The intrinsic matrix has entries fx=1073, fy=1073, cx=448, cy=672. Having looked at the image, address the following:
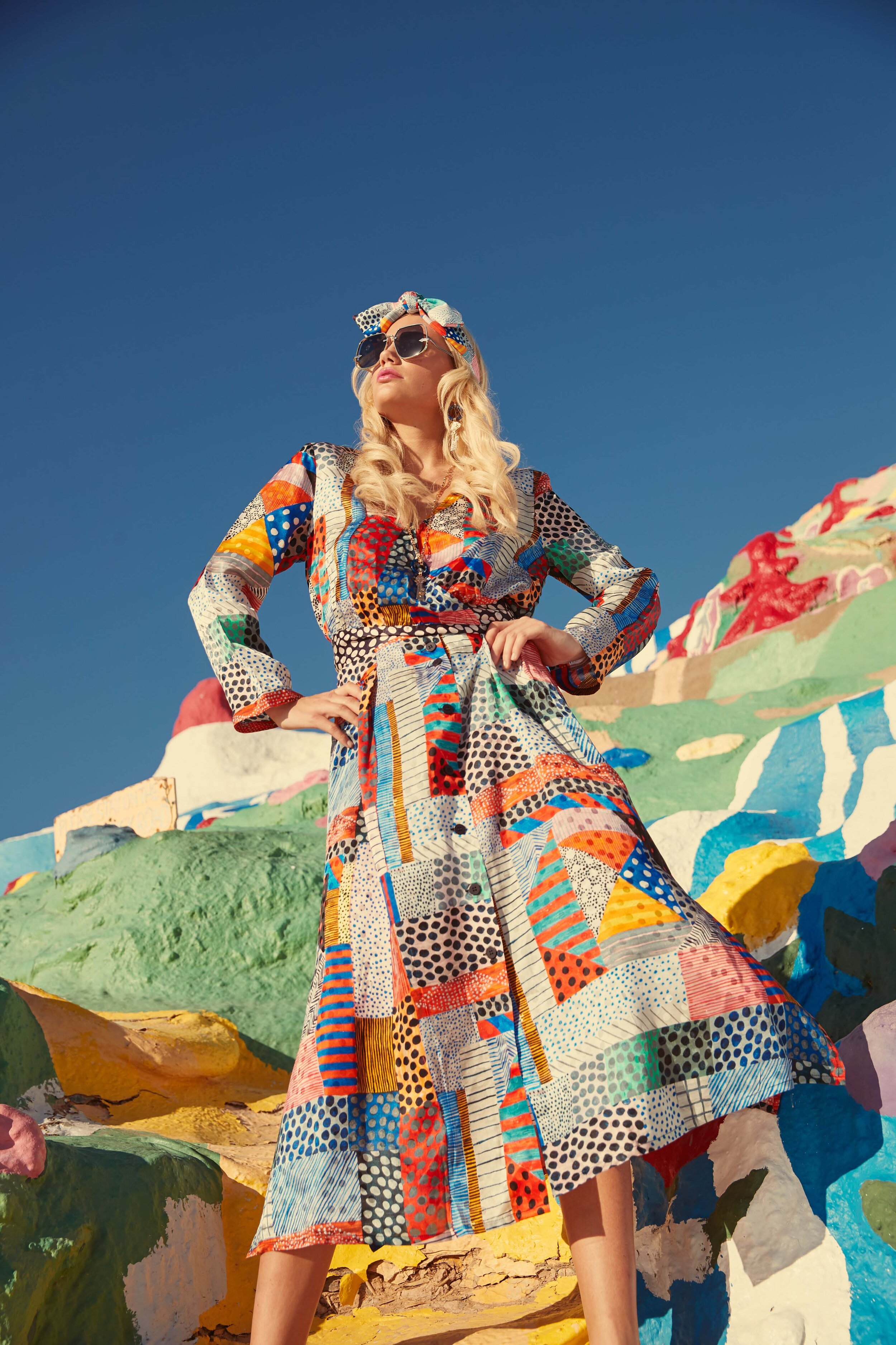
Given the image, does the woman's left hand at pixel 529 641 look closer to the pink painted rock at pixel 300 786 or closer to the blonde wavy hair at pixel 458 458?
the blonde wavy hair at pixel 458 458

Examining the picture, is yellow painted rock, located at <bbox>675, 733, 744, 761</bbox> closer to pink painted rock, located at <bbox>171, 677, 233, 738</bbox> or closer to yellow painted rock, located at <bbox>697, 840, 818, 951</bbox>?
yellow painted rock, located at <bbox>697, 840, 818, 951</bbox>

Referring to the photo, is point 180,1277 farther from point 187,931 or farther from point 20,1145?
point 187,931

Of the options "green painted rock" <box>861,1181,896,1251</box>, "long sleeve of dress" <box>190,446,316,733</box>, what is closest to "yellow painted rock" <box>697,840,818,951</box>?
"green painted rock" <box>861,1181,896,1251</box>

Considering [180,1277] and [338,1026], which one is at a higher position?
[338,1026]

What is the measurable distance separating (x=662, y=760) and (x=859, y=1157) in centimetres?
357

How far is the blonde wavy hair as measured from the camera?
182 centimetres

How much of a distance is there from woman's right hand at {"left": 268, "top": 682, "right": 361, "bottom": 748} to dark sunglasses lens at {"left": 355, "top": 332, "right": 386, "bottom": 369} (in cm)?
66

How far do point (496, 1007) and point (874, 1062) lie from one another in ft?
2.43

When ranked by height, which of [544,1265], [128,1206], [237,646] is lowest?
[544,1265]

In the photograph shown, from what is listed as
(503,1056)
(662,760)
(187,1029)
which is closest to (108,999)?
(187,1029)

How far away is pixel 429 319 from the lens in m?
2.04

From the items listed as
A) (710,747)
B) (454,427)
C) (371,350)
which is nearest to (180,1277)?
(454,427)

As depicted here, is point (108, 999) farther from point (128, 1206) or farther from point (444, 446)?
point (444, 446)

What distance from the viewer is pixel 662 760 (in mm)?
5242
